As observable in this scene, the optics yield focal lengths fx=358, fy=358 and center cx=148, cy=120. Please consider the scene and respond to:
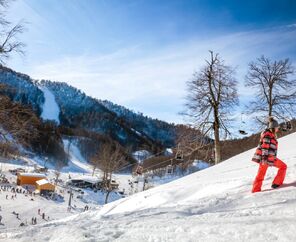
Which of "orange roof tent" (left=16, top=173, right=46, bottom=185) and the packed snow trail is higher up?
the packed snow trail

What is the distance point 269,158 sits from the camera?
26.3ft

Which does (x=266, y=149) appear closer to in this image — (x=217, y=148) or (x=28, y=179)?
(x=217, y=148)

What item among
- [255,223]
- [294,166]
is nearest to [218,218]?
[255,223]

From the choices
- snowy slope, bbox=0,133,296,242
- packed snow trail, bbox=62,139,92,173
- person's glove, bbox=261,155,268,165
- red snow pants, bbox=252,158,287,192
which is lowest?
snowy slope, bbox=0,133,296,242

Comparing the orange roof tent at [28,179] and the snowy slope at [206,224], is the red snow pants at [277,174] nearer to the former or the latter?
the snowy slope at [206,224]

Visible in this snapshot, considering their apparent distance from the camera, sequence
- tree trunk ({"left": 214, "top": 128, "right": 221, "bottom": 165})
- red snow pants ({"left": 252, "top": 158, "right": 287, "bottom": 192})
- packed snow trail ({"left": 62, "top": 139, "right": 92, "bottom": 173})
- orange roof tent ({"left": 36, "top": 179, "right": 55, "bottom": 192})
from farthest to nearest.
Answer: packed snow trail ({"left": 62, "top": 139, "right": 92, "bottom": 173}) → orange roof tent ({"left": 36, "top": 179, "right": 55, "bottom": 192}) → tree trunk ({"left": 214, "top": 128, "right": 221, "bottom": 165}) → red snow pants ({"left": 252, "top": 158, "right": 287, "bottom": 192})

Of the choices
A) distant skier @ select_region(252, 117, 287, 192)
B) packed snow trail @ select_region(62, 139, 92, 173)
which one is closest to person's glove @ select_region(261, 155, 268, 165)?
distant skier @ select_region(252, 117, 287, 192)

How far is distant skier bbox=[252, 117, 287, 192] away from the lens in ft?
25.7

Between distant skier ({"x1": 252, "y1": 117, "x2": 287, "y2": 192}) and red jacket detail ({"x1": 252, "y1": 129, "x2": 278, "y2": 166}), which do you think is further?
red jacket detail ({"x1": 252, "y1": 129, "x2": 278, "y2": 166})

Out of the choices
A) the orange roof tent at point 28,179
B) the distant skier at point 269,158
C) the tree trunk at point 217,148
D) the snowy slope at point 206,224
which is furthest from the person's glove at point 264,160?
the orange roof tent at point 28,179

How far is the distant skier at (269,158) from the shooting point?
784 cm

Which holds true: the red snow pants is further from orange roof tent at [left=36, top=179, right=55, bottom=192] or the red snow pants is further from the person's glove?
orange roof tent at [left=36, top=179, right=55, bottom=192]

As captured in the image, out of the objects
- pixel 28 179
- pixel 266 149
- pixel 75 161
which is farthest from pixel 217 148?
pixel 75 161

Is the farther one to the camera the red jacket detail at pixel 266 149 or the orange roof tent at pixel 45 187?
the orange roof tent at pixel 45 187
